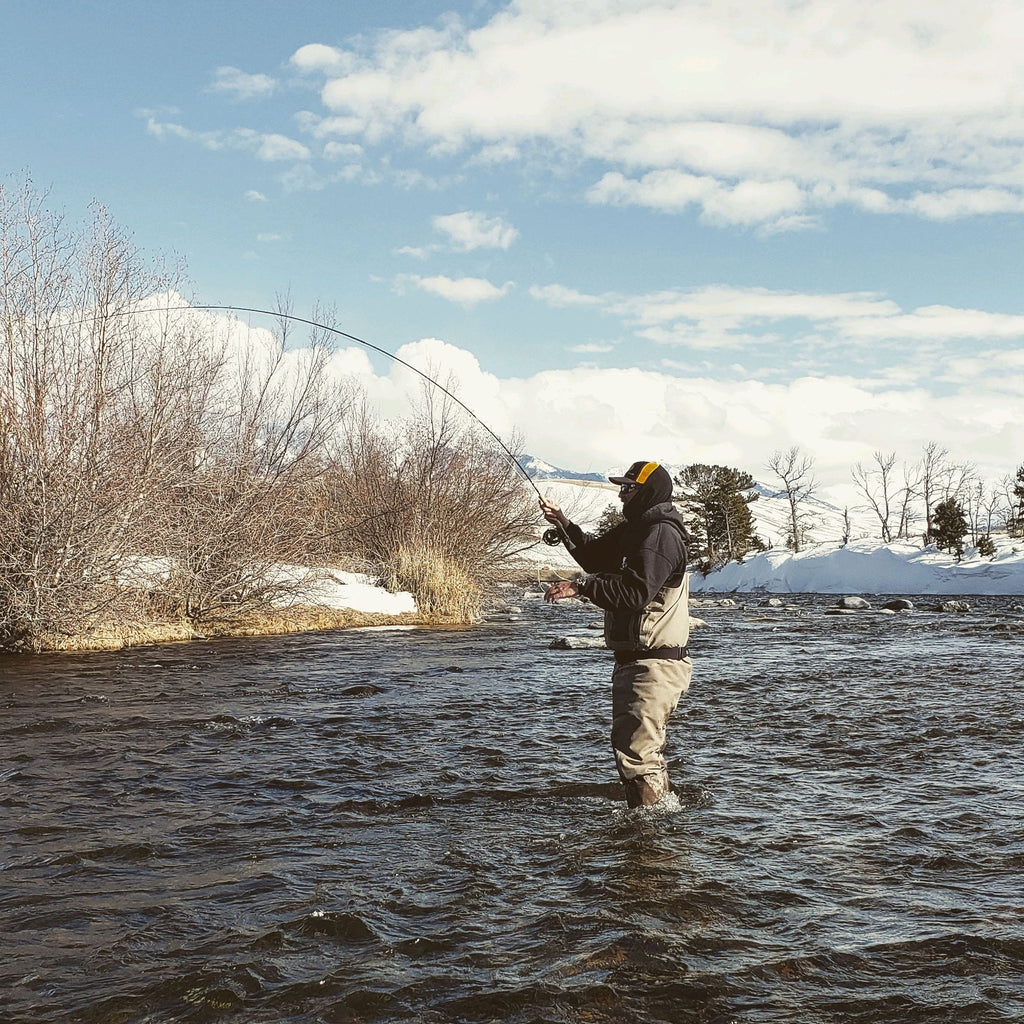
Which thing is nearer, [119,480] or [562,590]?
[562,590]

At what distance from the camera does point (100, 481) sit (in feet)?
44.5

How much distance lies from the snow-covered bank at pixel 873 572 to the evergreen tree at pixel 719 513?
4393 mm

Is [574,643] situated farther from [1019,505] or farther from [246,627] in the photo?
[1019,505]

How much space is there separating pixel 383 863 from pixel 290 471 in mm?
15507

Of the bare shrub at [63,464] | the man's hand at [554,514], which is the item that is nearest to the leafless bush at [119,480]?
the bare shrub at [63,464]

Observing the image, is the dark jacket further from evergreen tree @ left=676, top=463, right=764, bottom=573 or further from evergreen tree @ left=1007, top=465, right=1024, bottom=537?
evergreen tree @ left=676, top=463, right=764, bottom=573

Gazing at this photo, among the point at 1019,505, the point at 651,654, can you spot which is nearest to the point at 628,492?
the point at 651,654

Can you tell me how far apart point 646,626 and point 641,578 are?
1.30ft

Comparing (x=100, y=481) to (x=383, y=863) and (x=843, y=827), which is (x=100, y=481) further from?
(x=843, y=827)

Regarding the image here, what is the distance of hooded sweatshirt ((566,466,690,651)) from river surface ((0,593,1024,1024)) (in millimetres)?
1159

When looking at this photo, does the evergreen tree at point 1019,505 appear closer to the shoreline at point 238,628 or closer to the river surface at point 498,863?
the shoreline at point 238,628

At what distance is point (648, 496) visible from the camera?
5.51 meters

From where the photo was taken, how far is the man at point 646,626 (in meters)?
5.27

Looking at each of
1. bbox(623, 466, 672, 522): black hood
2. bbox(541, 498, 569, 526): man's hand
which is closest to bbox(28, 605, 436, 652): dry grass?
bbox(541, 498, 569, 526): man's hand
